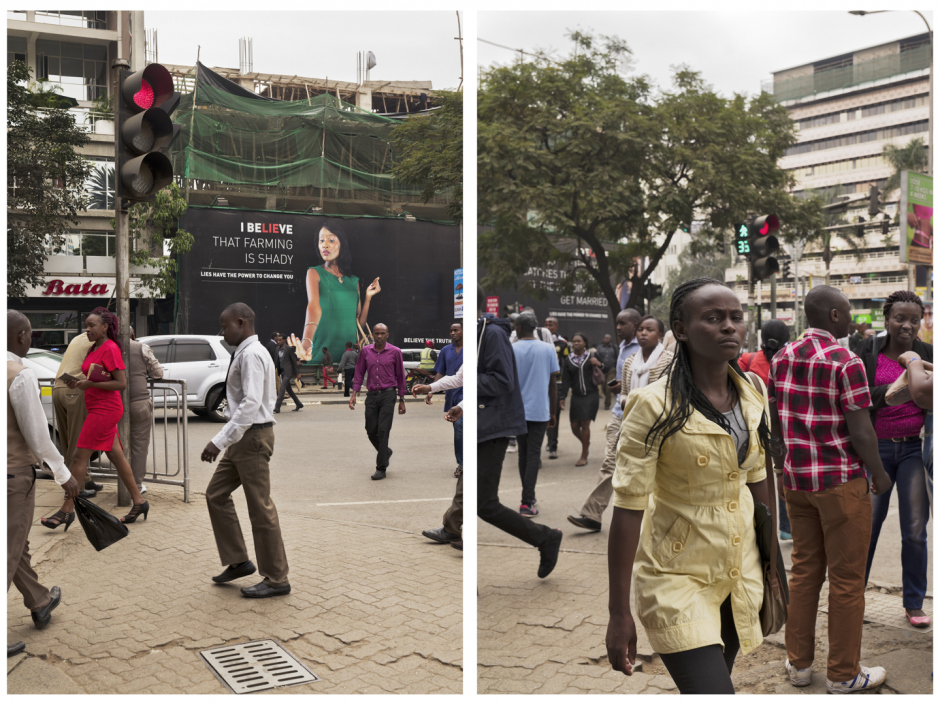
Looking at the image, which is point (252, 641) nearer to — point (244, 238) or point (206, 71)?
point (244, 238)

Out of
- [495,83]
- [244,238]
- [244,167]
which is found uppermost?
[495,83]

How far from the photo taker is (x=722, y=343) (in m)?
2.14

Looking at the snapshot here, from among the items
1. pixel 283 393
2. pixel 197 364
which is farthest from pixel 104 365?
pixel 283 393

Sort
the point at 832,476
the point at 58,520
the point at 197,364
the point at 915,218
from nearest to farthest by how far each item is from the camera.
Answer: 1. the point at 832,476
2. the point at 197,364
3. the point at 58,520
4. the point at 915,218

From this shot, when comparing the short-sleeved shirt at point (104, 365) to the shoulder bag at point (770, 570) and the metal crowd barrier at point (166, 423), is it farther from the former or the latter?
the shoulder bag at point (770, 570)

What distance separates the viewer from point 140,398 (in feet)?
22.0

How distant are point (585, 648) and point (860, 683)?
3.94 feet

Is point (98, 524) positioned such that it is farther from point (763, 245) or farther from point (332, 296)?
point (763, 245)

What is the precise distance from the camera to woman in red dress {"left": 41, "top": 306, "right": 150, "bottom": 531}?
597cm

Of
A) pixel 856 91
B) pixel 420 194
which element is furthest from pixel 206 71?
pixel 856 91

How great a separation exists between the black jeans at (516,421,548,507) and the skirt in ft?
8.17

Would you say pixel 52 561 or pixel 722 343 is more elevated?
pixel 722 343

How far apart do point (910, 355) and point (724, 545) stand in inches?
72.4

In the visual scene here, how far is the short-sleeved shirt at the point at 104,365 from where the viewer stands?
19.7ft
